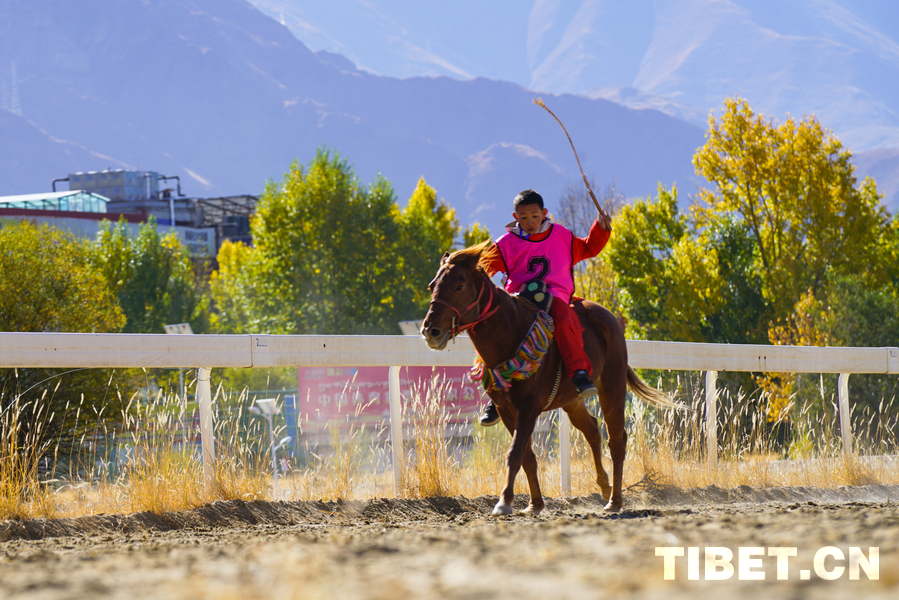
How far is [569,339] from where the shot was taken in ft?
18.0

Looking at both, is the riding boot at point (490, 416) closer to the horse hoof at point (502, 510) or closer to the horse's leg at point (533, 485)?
the horse's leg at point (533, 485)

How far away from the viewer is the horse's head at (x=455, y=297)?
4789mm

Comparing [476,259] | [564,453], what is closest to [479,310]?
[476,259]

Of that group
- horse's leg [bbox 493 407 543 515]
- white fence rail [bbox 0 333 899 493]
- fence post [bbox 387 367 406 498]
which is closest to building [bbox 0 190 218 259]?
white fence rail [bbox 0 333 899 493]

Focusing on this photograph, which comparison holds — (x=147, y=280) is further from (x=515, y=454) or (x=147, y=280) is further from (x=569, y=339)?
(x=515, y=454)

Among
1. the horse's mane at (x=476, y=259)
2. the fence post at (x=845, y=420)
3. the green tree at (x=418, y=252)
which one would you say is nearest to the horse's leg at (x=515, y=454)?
the horse's mane at (x=476, y=259)

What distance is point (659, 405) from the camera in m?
6.99

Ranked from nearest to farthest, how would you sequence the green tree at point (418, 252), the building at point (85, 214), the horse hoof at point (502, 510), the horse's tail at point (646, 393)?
the horse hoof at point (502, 510) < the horse's tail at point (646, 393) < the green tree at point (418, 252) < the building at point (85, 214)

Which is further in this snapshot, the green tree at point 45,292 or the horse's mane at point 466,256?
→ the green tree at point 45,292

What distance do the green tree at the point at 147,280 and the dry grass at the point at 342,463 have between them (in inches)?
1385

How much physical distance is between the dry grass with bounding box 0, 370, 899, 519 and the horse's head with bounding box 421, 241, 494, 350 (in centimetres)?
159

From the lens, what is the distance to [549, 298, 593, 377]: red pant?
5.45 m

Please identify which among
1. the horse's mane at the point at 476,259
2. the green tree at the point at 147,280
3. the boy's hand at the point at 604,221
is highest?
the green tree at the point at 147,280

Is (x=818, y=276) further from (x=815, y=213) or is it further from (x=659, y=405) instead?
(x=659, y=405)
